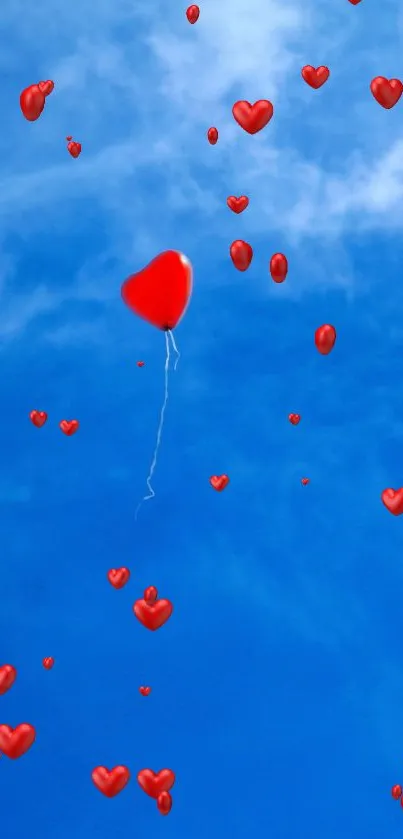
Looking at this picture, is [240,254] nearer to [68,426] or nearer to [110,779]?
[68,426]

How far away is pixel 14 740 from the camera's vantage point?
32.6ft

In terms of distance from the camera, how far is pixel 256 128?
10.4 m

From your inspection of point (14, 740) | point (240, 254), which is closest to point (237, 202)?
point (240, 254)

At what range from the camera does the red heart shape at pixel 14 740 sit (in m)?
9.93

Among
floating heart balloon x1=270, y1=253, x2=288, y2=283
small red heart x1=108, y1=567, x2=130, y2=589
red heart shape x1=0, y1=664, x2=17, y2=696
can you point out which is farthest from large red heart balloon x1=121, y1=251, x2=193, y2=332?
small red heart x1=108, y1=567, x2=130, y2=589

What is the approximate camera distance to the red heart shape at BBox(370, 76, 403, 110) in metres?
10.1

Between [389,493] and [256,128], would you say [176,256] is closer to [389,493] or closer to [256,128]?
[256,128]

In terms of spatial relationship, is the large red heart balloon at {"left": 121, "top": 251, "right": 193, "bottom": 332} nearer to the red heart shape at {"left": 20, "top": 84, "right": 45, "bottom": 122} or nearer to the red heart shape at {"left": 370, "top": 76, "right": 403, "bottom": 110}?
the red heart shape at {"left": 20, "top": 84, "right": 45, "bottom": 122}

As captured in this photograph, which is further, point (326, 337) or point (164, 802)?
point (164, 802)

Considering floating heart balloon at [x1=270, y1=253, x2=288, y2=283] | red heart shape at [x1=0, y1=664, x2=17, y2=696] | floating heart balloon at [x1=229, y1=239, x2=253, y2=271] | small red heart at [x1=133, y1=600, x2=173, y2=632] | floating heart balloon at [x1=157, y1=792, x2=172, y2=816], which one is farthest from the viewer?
floating heart balloon at [x1=157, y1=792, x2=172, y2=816]

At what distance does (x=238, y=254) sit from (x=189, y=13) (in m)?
2.58

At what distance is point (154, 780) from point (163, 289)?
6.24m

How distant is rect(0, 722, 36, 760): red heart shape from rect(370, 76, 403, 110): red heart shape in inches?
281

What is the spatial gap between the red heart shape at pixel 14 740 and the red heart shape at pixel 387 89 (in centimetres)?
714
